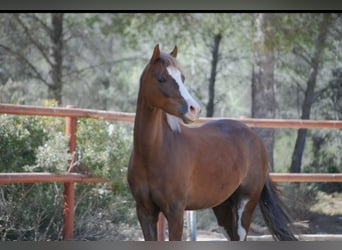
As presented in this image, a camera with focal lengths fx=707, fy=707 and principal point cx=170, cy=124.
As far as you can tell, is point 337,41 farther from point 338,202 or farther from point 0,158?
point 0,158

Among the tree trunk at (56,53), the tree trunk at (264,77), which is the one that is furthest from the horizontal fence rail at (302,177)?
the tree trunk at (56,53)

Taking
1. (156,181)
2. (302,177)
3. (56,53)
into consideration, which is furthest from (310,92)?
(156,181)

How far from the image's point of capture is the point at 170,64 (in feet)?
12.9

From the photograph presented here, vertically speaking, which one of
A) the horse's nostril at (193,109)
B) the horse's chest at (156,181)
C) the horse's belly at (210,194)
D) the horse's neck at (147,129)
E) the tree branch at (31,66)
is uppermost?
the tree branch at (31,66)

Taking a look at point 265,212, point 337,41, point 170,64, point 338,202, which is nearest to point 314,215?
point 338,202

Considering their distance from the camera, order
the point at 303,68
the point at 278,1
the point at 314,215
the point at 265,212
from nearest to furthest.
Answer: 1. the point at 265,212
2. the point at 278,1
3. the point at 314,215
4. the point at 303,68

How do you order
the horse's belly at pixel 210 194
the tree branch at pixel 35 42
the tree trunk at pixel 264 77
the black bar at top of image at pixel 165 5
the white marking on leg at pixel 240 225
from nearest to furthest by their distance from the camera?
the horse's belly at pixel 210 194, the white marking on leg at pixel 240 225, the black bar at top of image at pixel 165 5, the tree trunk at pixel 264 77, the tree branch at pixel 35 42

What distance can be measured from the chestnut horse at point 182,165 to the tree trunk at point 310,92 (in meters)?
3.22

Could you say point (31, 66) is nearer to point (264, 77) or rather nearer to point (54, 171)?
point (264, 77)

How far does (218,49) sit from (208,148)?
467 centimetres

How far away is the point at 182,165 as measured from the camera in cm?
400

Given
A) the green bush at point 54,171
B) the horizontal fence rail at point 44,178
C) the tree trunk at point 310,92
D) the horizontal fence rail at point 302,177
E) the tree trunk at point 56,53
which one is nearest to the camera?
the horizontal fence rail at point 44,178

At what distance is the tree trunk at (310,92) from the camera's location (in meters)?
7.69

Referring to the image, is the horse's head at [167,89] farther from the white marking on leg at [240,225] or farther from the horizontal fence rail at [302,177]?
the horizontal fence rail at [302,177]
